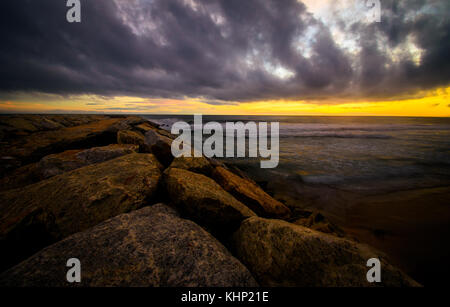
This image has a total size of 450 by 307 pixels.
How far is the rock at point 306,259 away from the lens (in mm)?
1784

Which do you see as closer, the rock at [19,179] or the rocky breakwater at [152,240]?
the rocky breakwater at [152,240]

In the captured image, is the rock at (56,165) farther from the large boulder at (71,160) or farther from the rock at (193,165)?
the rock at (193,165)

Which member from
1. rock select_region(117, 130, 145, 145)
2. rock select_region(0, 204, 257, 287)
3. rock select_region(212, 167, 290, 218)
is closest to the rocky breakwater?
rock select_region(0, 204, 257, 287)

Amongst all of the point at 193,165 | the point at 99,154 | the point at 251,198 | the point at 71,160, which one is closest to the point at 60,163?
the point at 71,160

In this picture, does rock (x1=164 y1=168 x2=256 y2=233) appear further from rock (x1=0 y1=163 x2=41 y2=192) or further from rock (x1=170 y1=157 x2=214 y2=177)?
rock (x1=0 y1=163 x2=41 y2=192)

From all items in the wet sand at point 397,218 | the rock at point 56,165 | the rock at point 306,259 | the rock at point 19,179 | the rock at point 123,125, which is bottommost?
the wet sand at point 397,218

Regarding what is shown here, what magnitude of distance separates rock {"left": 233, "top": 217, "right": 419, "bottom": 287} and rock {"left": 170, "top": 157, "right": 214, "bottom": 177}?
1.91m

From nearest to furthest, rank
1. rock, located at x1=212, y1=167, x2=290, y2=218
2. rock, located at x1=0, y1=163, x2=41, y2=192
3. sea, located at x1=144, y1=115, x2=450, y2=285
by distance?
1. sea, located at x1=144, y1=115, x2=450, y2=285
2. rock, located at x1=212, y1=167, x2=290, y2=218
3. rock, located at x1=0, y1=163, x2=41, y2=192

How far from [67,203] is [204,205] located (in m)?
1.93

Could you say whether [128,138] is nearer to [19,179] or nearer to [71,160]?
[71,160]

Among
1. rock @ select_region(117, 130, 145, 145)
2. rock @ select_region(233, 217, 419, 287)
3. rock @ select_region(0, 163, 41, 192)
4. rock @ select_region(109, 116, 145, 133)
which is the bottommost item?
rock @ select_region(233, 217, 419, 287)

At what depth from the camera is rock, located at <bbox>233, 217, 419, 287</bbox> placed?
178 centimetres

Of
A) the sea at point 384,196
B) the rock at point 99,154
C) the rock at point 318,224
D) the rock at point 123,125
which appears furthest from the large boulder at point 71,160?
the sea at point 384,196
